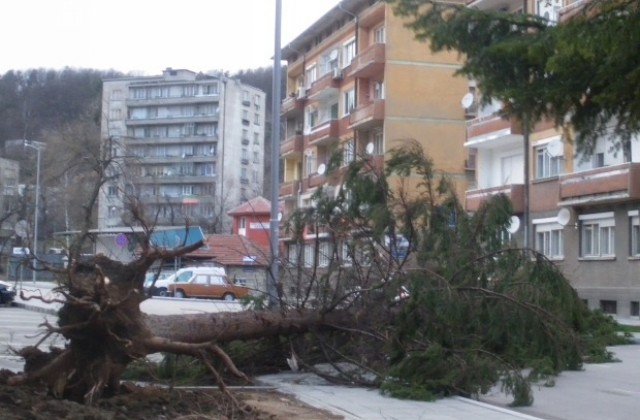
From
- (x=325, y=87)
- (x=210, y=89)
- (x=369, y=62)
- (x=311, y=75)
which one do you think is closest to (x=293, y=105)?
(x=311, y=75)

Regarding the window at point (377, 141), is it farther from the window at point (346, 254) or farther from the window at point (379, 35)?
the window at point (346, 254)

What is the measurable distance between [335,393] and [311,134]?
44.0 m

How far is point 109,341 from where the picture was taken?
1149 centimetres

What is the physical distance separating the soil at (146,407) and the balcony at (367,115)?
36.5 m

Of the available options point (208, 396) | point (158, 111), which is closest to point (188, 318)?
point (208, 396)

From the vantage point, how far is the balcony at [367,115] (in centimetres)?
4853

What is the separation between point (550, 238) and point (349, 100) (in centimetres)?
1812

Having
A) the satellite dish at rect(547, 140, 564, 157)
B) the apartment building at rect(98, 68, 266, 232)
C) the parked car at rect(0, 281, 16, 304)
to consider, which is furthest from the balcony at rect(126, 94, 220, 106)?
the satellite dish at rect(547, 140, 564, 157)

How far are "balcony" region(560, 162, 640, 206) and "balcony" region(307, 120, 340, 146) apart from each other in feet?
60.6

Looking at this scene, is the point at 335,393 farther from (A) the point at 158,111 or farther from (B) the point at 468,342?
(A) the point at 158,111

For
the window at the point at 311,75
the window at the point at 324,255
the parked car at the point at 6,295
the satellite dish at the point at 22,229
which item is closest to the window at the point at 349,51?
the window at the point at 311,75

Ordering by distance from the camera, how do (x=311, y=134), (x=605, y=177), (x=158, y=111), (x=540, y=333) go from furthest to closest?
1. (x=158, y=111)
2. (x=311, y=134)
3. (x=605, y=177)
4. (x=540, y=333)

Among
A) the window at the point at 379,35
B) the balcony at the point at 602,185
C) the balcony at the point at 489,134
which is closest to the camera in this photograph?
the balcony at the point at 602,185

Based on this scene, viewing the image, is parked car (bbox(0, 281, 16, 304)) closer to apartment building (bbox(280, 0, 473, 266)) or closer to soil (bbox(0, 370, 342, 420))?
apartment building (bbox(280, 0, 473, 266))
